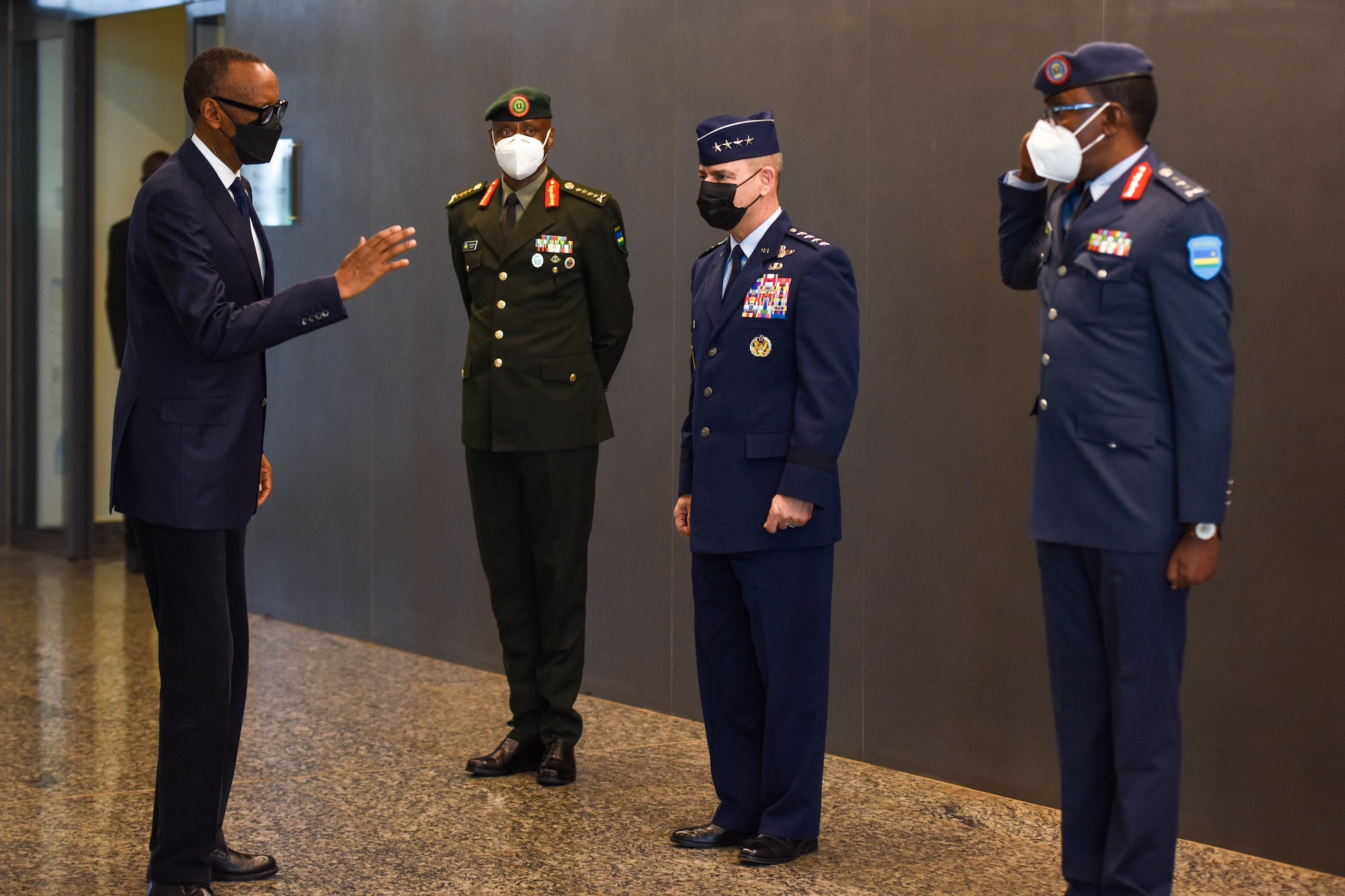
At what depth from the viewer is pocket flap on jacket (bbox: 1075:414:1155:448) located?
2459mm

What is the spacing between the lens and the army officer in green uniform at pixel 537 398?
3770 mm

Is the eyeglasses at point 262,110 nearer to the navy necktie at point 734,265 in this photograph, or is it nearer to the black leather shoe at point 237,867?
the navy necktie at point 734,265

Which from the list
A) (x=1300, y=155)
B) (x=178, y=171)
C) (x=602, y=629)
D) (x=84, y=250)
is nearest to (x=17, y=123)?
(x=84, y=250)

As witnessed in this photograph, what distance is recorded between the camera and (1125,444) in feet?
8.12

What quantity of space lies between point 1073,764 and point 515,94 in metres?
2.17

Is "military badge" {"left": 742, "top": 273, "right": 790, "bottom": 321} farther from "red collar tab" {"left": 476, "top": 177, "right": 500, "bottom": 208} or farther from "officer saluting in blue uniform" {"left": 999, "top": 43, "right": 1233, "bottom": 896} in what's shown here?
"red collar tab" {"left": 476, "top": 177, "right": 500, "bottom": 208}

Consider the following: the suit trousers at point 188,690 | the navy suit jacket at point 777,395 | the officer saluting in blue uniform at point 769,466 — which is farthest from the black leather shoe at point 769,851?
the suit trousers at point 188,690

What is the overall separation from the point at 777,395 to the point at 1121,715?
3.32 feet

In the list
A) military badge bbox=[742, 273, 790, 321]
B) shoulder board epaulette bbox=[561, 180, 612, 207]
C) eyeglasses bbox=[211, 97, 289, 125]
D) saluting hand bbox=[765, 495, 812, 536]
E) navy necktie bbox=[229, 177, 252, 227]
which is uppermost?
eyeglasses bbox=[211, 97, 289, 125]

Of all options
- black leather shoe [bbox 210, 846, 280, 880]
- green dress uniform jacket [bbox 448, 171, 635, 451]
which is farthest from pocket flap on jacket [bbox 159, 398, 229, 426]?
green dress uniform jacket [bbox 448, 171, 635, 451]

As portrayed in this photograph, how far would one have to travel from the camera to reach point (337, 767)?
390 centimetres

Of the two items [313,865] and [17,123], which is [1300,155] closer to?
[313,865]

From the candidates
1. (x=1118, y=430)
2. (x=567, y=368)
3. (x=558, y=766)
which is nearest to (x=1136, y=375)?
(x=1118, y=430)

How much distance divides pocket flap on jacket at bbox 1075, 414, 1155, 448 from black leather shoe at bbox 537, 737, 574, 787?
5.93ft
